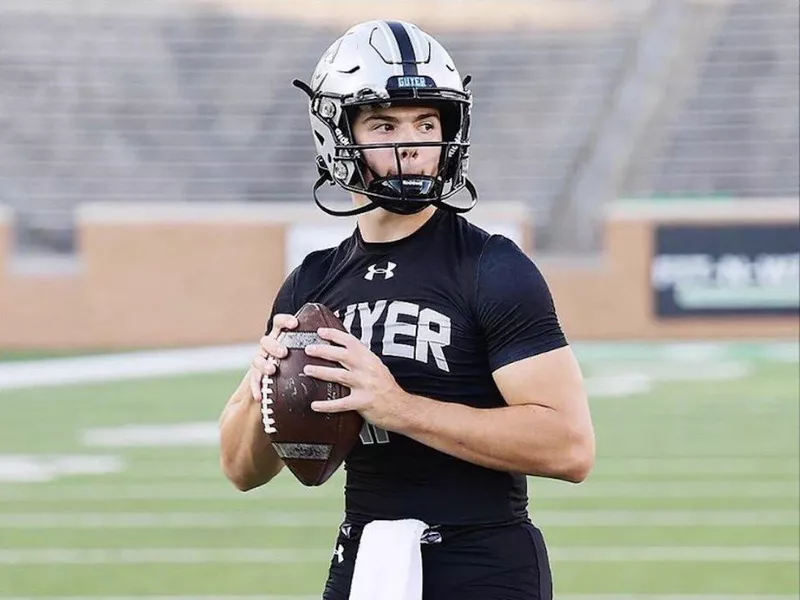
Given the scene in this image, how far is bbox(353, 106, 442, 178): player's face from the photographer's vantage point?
222 centimetres

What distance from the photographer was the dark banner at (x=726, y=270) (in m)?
13.5

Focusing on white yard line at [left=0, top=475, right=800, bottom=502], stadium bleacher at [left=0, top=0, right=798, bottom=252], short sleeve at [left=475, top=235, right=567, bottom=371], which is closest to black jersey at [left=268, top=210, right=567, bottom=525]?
short sleeve at [left=475, top=235, right=567, bottom=371]

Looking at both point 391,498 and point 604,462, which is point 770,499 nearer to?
point 604,462

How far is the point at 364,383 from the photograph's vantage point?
2088mm

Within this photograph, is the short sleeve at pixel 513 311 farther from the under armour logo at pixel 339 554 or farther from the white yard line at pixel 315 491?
the white yard line at pixel 315 491

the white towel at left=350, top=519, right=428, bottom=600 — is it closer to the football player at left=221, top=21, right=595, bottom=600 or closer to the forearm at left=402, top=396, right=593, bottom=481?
the football player at left=221, top=21, right=595, bottom=600

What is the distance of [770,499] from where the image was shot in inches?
267

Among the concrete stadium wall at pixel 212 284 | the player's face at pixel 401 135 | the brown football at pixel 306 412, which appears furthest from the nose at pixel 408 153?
the concrete stadium wall at pixel 212 284

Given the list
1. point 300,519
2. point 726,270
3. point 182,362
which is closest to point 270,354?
point 300,519

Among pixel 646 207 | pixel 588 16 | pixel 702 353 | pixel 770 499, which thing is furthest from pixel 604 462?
pixel 588 16

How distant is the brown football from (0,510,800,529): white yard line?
415 cm

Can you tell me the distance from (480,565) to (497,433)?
21 cm

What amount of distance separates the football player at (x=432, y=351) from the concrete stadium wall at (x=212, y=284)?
11279mm

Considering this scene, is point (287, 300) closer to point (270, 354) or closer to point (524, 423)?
point (270, 354)
